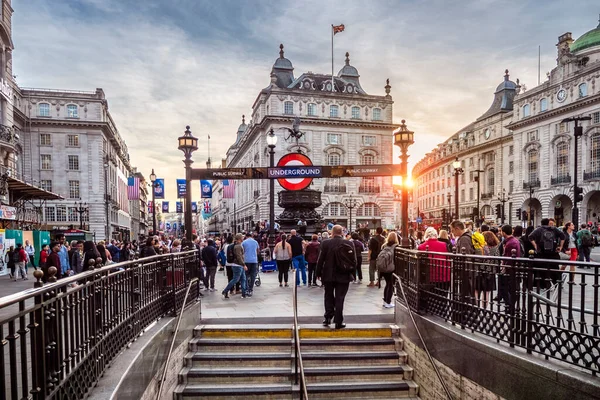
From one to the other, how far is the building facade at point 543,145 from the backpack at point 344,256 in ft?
95.3

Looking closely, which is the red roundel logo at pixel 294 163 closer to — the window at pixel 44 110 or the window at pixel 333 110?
the window at pixel 44 110

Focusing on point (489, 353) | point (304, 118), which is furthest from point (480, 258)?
point (304, 118)

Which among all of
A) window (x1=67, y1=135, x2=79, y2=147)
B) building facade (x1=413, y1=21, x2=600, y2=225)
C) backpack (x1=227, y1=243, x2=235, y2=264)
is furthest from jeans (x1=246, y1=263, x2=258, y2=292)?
window (x1=67, y1=135, x2=79, y2=147)

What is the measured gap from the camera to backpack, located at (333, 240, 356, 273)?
7.95m

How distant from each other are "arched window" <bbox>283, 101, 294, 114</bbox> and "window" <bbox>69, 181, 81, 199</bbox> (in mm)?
30251

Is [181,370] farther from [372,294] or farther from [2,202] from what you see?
[2,202]

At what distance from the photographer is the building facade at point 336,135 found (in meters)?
62.5

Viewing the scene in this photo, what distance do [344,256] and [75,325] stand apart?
490 cm

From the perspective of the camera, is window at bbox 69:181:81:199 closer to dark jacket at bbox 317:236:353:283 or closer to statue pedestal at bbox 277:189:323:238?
statue pedestal at bbox 277:189:323:238

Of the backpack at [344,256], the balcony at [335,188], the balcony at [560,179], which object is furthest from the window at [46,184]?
the balcony at [560,179]

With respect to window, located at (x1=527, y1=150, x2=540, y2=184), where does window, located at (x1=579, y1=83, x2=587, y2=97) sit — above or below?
above

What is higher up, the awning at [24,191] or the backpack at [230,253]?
the awning at [24,191]

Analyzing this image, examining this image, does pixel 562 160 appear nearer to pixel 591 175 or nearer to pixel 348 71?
pixel 591 175

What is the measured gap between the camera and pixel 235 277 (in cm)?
1173
